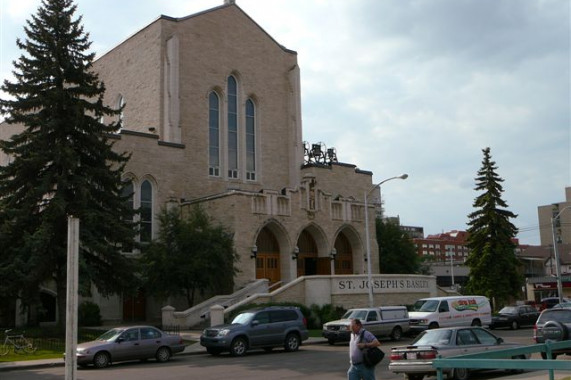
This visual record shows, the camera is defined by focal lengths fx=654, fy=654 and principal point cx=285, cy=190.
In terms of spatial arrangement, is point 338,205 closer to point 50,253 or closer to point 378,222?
point 378,222

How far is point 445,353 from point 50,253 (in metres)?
18.9

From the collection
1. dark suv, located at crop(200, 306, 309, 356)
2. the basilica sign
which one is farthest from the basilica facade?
dark suv, located at crop(200, 306, 309, 356)

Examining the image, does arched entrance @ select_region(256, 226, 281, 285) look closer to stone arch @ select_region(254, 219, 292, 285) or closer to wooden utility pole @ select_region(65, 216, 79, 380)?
stone arch @ select_region(254, 219, 292, 285)

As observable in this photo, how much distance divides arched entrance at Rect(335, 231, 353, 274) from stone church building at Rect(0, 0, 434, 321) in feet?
0.24

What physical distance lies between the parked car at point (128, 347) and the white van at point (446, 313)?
1250 cm

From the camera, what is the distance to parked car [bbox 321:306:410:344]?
1089 inches

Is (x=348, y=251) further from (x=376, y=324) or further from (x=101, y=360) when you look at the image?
(x=101, y=360)

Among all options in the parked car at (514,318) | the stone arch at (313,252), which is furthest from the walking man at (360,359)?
the stone arch at (313,252)

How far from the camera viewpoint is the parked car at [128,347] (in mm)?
21547

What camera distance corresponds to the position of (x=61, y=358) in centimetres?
2409

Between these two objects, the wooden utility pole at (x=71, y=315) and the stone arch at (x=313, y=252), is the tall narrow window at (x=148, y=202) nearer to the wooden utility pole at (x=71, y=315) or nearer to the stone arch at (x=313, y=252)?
the stone arch at (x=313, y=252)

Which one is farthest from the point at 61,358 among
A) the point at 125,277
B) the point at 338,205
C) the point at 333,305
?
the point at 338,205

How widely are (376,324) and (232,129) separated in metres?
23.7

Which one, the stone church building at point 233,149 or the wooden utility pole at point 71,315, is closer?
the wooden utility pole at point 71,315
